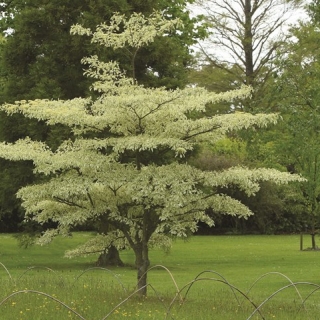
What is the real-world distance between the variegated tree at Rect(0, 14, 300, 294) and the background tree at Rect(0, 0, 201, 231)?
7.41m

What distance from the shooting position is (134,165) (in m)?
12.7

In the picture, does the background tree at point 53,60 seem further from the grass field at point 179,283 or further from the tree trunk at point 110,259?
the grass field at point 179,283

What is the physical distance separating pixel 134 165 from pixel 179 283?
424 centimetres

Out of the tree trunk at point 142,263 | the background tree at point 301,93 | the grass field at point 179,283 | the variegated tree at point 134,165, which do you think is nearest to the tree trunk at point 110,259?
the grass field at point 179,283

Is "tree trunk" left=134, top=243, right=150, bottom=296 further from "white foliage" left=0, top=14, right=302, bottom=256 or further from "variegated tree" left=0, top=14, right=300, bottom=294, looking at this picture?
"white foliage" left=0, top=14, right=302, bottom=256

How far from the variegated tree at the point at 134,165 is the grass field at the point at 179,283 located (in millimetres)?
1092

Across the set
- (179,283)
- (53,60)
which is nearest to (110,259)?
(179,283)

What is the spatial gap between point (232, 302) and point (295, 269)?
777cm

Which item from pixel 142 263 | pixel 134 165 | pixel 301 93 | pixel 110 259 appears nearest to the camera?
pixel 142 263

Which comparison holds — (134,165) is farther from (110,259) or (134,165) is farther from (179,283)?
(110,259)

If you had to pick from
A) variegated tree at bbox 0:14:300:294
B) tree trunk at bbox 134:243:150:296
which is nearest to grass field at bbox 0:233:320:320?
tree trunk at bbox 134:243:150:296

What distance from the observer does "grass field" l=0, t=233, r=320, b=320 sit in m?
9.95

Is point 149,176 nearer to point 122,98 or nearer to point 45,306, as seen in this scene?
point 122,98

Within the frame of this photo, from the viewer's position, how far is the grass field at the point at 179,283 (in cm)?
995
